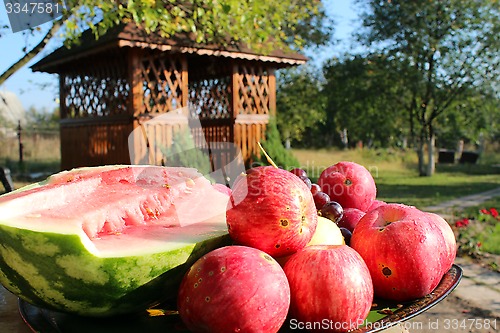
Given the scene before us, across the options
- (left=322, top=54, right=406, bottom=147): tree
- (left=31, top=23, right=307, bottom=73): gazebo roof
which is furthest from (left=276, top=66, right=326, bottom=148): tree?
(left=31, top=23, right=307, bottom=73): gazebo roof

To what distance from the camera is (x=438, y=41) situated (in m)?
18.6

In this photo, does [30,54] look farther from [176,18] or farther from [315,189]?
[315,189]

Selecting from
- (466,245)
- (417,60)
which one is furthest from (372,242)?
(417,60)

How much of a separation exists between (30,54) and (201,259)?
29.8ft

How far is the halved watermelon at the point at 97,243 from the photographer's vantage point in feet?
3.48

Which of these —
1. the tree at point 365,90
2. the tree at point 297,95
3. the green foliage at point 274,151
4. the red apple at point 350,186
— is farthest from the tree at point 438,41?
the red apple at point 350,186

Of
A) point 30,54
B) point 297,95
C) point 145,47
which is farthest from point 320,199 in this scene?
point 297,95

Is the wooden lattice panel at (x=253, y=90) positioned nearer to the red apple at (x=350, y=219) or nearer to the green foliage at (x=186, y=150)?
the green foliage at (x=186, y=150)

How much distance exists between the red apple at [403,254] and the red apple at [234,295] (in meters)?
0.34

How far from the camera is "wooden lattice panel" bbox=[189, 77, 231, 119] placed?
13203 mm

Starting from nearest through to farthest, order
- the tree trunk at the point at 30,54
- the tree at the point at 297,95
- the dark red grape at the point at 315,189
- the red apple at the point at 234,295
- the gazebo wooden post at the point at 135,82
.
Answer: the red apple at the point at 234,295 → the dark red grape at the point at 315,189 → the tree trunk at the point at 30,54 → the gazebo wooden post at the point at 135,82 → the tree at the point at 297,95

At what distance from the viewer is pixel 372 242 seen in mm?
1290

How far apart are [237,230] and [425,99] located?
20.3 m

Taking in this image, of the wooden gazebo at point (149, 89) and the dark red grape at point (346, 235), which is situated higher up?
the wooden gazebo at point (149, 89)
